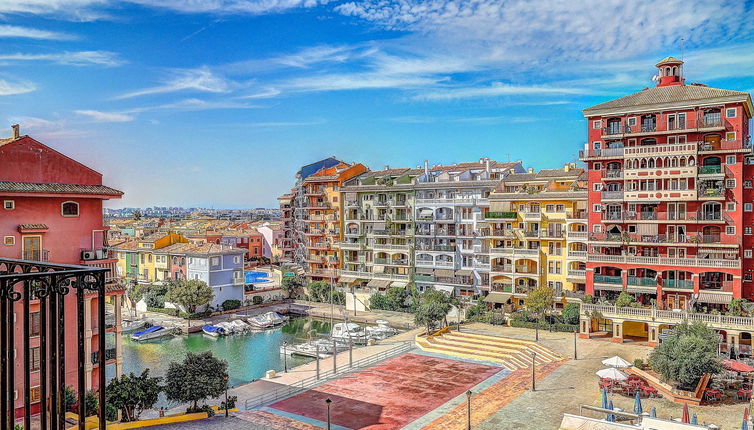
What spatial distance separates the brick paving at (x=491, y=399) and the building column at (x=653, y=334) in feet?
24.5

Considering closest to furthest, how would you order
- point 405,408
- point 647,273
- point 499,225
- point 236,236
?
point 405,408, point 647,273, point 499,225, point 236,236

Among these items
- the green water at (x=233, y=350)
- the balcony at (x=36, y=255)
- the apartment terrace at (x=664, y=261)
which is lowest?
the green water at (x=233, y=350)

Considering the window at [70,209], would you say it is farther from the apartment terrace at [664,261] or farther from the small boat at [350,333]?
the apartment terrace at [664,261]

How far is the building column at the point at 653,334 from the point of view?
122 feet

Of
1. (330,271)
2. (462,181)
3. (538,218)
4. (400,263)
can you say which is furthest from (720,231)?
(330,271)

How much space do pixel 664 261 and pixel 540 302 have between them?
351 inches

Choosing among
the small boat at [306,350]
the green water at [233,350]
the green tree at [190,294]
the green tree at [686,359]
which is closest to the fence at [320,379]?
the small boat at [306,350]

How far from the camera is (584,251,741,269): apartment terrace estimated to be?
37.5 m

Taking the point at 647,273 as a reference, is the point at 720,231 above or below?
above

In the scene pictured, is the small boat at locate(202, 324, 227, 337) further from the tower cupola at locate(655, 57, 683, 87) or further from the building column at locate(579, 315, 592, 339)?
the tower cupola at locate(655, 57, 683, 87)

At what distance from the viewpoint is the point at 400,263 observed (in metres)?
58.6

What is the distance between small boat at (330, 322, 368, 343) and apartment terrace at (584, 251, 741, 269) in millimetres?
17967

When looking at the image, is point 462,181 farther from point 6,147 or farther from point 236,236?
point 236,236

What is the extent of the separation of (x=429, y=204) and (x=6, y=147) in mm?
38381
